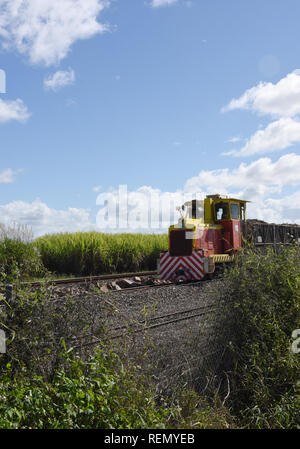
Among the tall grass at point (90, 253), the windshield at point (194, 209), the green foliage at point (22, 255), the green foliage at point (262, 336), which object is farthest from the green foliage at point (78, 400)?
the tall grass at point (90, 253)

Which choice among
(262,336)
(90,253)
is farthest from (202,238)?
(262,336)

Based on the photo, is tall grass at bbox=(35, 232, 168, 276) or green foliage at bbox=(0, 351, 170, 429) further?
tall grass at bbox=(35, 232, 168, 276)

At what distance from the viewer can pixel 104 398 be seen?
3736 mm

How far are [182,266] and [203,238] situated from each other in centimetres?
122

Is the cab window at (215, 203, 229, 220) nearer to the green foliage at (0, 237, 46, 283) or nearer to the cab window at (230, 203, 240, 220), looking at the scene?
the cab window at (230, 203, 240, 220)

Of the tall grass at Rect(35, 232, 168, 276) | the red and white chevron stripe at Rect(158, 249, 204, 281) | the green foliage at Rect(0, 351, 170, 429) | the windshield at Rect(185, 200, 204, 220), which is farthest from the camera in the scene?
the tall grass at Rect(35, 232, 168, 276)

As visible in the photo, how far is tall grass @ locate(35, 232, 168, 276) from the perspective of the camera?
18.8 metres

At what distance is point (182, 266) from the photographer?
13.6m

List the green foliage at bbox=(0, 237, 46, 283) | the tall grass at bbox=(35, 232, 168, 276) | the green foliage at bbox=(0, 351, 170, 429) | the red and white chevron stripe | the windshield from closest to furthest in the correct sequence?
the green foliage at bbox=(0, 351, 170, 429), the red and white chevron stripe, the windshield, the green foliage at bbox=(0, 237, 46, 283), the tall grass at bbox=(35, 232, 168, 276)

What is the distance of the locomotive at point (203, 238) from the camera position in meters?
13.4

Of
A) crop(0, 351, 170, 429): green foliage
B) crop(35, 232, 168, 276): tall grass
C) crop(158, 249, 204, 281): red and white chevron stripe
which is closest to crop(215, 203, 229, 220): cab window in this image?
crop(158, 249, 204, 281): red and white chevron stripe

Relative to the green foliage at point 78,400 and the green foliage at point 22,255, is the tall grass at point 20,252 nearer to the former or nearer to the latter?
the green foliage at point 22,255
